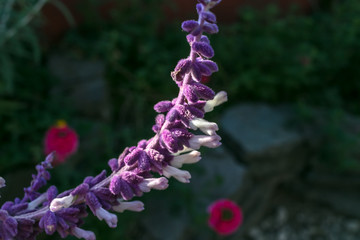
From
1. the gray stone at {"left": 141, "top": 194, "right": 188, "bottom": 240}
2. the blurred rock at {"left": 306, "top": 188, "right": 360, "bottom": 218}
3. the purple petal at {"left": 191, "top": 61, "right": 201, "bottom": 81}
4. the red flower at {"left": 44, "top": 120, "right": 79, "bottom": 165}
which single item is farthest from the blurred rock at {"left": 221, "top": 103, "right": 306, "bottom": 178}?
the purple petal at {"left": 191, "top": 61, "right": 201, "bottom": 81}

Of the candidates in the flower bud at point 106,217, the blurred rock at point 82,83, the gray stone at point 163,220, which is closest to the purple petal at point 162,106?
the flower bud at point 106,217

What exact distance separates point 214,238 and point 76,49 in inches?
82.6

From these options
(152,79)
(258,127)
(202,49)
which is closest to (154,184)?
(202,49)

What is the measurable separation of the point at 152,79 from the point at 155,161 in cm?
319

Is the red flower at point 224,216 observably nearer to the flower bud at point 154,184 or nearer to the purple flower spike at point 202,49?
the flower bud at point 154,184

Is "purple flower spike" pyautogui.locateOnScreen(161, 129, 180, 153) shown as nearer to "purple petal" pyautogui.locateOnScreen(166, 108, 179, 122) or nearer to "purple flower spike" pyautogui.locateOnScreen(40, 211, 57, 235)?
"purple petal" pyautogui.locateOnScreen(166, 108, 179, 122)

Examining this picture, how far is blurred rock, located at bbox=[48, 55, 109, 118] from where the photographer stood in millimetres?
3770

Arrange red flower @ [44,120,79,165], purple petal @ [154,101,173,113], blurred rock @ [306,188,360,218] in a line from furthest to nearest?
1. blurred rock @ [306,188,360,218]
2. red flower @ [44,120,79,165]
3. purple petal @ [154,101,173,113]

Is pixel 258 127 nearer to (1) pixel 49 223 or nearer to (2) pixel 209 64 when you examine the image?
(2) pixel 209 64

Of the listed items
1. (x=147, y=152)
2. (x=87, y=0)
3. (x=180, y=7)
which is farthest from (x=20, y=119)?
(x=147, y=152)

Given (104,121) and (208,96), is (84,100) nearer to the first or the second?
(104,121)

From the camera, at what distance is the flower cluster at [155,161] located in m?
0.81

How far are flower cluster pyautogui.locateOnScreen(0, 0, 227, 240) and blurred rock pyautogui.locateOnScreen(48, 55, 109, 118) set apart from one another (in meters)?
2.85

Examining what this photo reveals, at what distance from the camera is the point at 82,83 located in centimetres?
389
